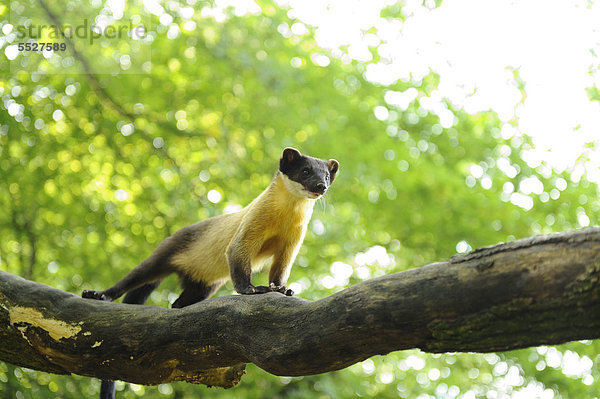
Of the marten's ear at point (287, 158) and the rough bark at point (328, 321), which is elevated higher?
the marten's ear at point (287, 158)

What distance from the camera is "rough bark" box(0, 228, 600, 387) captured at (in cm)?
260

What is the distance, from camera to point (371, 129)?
32.7 ft

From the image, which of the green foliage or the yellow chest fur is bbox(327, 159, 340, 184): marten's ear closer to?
the yellow chest fur

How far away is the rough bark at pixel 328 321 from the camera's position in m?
2.60

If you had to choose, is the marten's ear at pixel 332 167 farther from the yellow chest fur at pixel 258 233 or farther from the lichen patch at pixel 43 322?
the lichen patch at pixel 43 322

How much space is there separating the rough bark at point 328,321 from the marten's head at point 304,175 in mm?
1921

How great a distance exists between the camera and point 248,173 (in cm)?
949

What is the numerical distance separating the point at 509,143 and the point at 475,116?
88 centimetres

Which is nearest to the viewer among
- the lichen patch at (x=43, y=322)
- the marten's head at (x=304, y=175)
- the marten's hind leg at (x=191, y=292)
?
the lichen patch at (x=43, y=322)

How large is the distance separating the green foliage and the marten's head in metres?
2.59

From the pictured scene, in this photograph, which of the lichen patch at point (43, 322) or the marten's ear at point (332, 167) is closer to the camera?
the lichen patch at point (43, 322)

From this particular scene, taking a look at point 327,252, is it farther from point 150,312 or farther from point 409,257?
point 150,312

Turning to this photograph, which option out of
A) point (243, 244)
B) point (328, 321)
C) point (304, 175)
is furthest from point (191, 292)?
point (328, 321)

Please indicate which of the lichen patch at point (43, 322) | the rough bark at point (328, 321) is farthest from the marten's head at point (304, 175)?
the lichen patch at point (43, 322)
